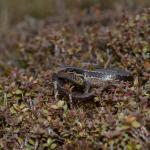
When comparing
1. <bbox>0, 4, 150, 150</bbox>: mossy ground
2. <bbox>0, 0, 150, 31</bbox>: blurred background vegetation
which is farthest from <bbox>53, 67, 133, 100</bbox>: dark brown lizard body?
<bbox>0, 0, 150, 31</bbox>: blurred background vegetation

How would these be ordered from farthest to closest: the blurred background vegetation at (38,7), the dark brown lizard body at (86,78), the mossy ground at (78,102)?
the blurred background vegetation at (38,7) → the dark brown lizard body at (86,78) → the mossy ground at (78,102)

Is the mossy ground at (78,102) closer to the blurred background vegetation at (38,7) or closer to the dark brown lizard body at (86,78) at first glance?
the dark brown lizard body at (86,78)

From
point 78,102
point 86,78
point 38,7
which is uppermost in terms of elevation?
point 38,7

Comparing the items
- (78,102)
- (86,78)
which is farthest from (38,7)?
(78,102)

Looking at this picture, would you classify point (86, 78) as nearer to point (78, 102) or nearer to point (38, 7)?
point (78, 102)

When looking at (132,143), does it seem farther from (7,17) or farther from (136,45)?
(7,17)

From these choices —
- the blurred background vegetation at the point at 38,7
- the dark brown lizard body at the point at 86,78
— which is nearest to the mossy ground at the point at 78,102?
the dark brown lizard body at the point at 86,78

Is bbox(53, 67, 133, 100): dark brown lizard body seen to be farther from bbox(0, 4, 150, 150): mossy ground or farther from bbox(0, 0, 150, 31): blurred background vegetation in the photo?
bbox(0, 0, 150, 31): blurred background vegetation

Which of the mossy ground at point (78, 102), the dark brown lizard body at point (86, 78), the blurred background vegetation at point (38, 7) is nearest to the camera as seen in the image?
the mossy ground at point (78, 102)
